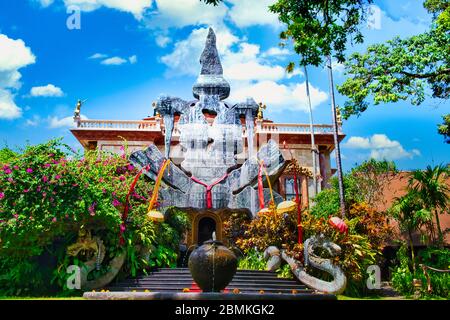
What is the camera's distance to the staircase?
1100 centimetres

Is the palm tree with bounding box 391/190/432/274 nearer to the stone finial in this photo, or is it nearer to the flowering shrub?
the stone finial

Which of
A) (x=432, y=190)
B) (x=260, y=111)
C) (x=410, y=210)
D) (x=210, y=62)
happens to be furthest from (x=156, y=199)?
(x=260, y=111)

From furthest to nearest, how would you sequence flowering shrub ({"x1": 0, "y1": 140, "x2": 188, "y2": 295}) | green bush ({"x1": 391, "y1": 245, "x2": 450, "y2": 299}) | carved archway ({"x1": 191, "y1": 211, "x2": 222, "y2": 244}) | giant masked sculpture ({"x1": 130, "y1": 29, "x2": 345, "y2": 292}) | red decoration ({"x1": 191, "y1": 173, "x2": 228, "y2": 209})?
carved archway ({"x1": 191, "y1": 211, "x2": 222, "y2": 244}) < giant masked sculpture ({"x1": 130, "y1": 29, "x2": 345, "y2": 292}) < red decoration ({"x1": 191, "y1": 173, "x2": 228, "y2": 209}) < green bush ({"x1": 391, "y1": 245, "x2": 450, "y2": 299}) < flowering shrub ({"x1": 0, "y1": 140, "x2": 188, "y2": 295})

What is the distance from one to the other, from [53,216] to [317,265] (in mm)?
7297

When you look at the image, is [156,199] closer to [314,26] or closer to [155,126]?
[314,26]

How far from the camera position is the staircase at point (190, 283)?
36.1ft

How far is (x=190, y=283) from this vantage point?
36.6 feet

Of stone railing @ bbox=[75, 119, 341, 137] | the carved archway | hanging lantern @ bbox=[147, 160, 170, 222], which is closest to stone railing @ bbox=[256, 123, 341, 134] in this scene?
stone railing @ bbox=[75, 119, 341, 137]

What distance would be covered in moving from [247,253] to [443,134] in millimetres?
9870

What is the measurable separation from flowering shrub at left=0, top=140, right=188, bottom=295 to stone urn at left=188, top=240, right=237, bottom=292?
3762 mm

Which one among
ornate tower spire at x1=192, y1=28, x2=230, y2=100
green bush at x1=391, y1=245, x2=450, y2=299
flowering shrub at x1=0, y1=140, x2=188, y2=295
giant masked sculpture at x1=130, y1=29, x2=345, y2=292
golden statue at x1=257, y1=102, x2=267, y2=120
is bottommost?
green bush at x1=391, y1=245, x2=450, y2=299
